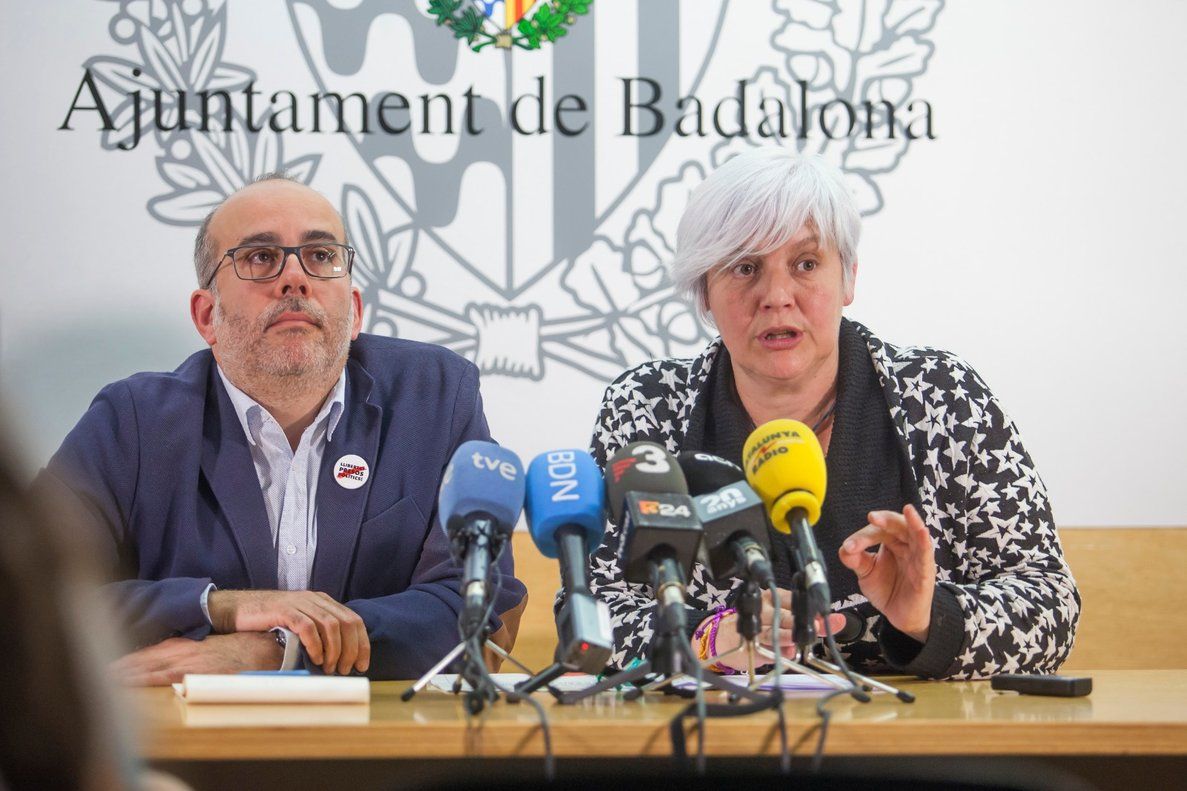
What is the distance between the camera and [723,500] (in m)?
1.47

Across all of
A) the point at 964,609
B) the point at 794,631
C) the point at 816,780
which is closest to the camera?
the point at 816,780

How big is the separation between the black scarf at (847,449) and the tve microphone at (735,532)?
31.7 inches

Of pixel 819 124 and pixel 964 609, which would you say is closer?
pixel 964 609

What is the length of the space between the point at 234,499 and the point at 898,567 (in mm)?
1278

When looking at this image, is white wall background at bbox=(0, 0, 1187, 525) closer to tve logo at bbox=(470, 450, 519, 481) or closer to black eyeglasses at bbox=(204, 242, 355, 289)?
black eyeglasses at bbox=(204, 242, 355, 289)

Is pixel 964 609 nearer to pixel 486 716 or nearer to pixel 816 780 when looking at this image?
pixel 486 716

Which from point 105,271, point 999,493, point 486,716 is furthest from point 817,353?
point 105,271

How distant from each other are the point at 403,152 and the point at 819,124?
1157mm

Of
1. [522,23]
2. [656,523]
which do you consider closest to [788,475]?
[656,523]

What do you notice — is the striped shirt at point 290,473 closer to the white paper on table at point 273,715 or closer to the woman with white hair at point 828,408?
the woman with white hair at point 828,408

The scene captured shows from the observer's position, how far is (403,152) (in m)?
3.47

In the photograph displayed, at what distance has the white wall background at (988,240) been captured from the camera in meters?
3.45

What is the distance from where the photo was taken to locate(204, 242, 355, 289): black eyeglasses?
8.55ft

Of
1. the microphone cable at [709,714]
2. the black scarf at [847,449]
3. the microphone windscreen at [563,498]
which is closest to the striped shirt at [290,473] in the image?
the black scarf at [847,449]
